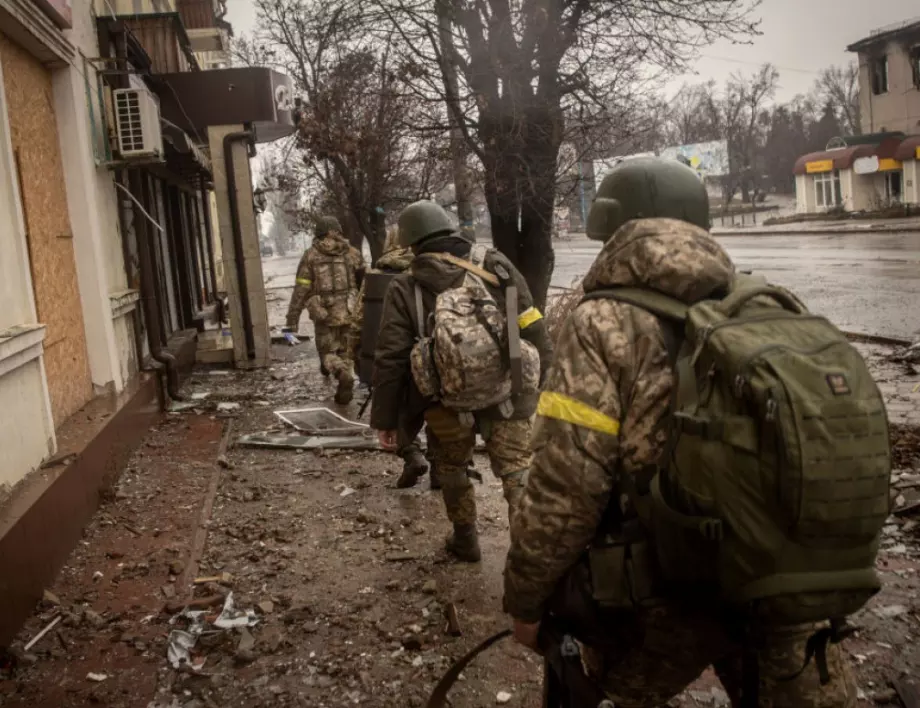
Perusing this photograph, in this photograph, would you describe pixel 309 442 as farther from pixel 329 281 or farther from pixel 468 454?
pixel 468 454

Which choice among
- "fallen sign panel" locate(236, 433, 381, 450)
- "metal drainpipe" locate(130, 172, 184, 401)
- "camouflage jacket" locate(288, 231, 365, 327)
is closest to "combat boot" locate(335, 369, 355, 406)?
"camouflage jacket" locate(288, 231, 365, 327)

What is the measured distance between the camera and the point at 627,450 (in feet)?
6.84

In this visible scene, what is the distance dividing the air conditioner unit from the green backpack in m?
6.67

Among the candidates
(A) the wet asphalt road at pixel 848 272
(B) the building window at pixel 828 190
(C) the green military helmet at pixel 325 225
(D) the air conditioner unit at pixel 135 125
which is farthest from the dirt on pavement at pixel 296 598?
(B) the building window at pixel 828 190

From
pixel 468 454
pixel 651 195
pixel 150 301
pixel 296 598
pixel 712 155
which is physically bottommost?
pixel 296 598

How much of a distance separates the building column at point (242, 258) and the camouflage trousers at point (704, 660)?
10.1 m

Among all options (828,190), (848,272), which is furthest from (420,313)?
(828,190)

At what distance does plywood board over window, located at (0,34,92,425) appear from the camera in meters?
5.61

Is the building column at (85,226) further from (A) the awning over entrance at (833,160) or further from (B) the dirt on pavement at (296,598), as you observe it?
(A) the awning over entrance at (833,160)

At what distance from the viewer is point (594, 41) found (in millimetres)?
9344

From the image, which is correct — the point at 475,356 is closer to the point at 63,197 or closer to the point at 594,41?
the point at 63,197

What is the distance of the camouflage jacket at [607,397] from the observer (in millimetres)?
2066

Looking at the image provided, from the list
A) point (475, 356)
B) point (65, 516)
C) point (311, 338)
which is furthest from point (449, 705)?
point (311, 338)

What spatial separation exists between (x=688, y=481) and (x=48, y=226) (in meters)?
5.33
